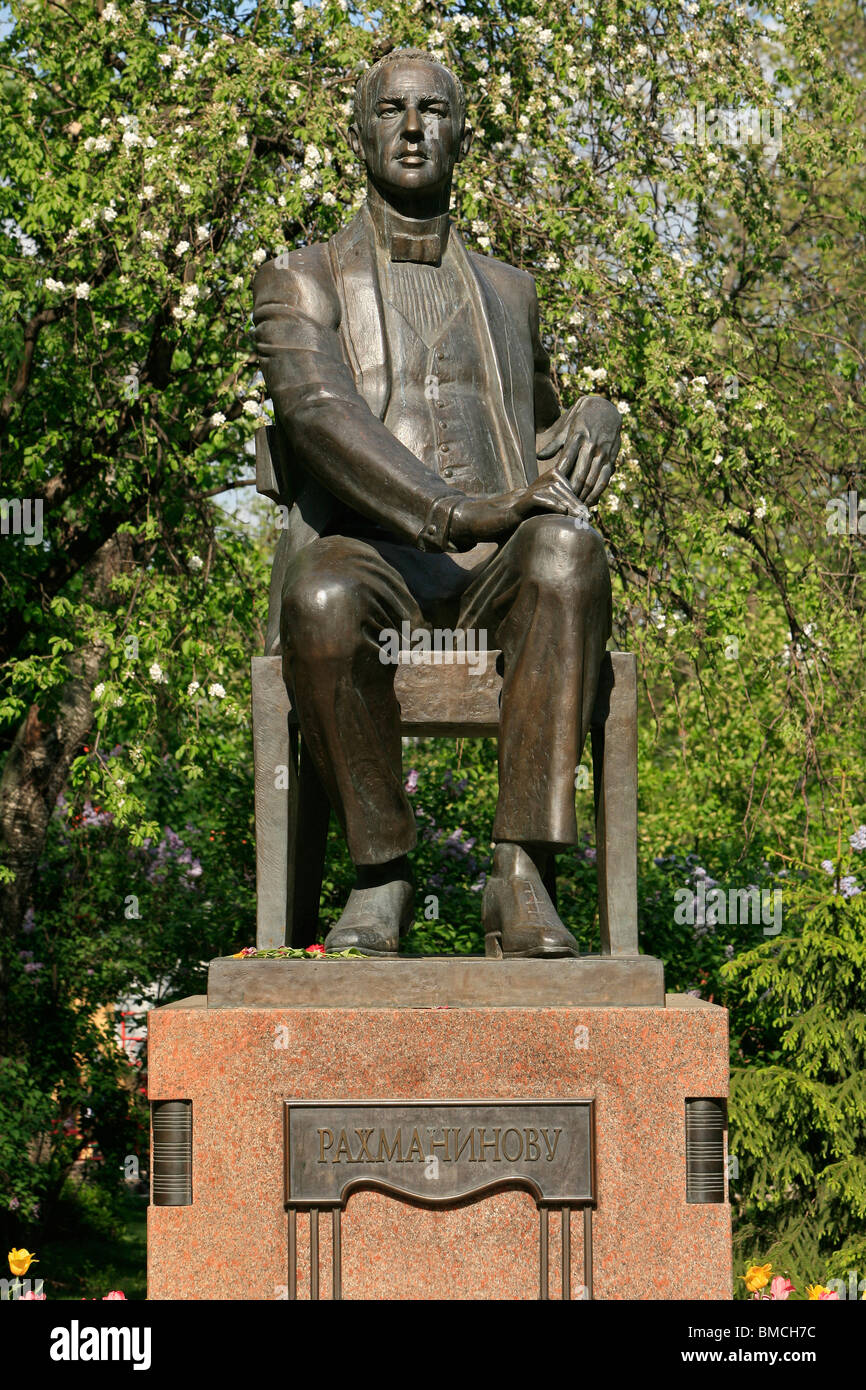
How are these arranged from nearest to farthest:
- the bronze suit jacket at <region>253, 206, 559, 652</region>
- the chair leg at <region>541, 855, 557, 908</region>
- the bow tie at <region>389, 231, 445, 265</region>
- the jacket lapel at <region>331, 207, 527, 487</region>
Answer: the bronze suit jacket at <region>253, 206, 559, 652</region>, the chair leg at <region>541, 855, 557, 908</region>, the jacket lapel at <region>331, 207, 527, 487</region>, the bow tie at <region>389, 231, 445, 265</region>

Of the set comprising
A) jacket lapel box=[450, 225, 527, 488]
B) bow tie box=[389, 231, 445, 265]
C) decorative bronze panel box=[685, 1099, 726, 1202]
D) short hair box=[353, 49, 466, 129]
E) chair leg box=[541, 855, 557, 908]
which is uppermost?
short hair box=[353, 49, 466, 129]

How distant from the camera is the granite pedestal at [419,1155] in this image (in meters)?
4.10

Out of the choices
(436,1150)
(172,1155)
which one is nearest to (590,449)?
(436,1150)

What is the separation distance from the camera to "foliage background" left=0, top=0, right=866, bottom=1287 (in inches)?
317

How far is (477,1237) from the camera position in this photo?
4098mm

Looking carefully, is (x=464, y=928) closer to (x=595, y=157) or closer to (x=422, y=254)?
(x=595, y=157)

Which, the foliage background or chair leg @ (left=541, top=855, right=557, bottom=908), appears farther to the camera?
the foliage background

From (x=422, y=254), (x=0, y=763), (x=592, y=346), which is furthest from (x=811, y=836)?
(x=422, y=254)

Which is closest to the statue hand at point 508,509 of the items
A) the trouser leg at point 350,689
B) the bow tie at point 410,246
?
the trouser leg at point 350,689

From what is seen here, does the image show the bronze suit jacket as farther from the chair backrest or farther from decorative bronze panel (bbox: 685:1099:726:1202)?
decorative bronze panel (bbox: 685:1099:726:1202)

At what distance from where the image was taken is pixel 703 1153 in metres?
4.18

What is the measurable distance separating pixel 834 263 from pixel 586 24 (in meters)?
7.55

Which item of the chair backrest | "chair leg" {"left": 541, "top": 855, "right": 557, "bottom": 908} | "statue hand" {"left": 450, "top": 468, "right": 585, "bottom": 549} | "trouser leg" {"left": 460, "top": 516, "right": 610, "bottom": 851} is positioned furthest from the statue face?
"chair leg" {"left": 541, "top": 855, "right": 557, "bottom": 908}

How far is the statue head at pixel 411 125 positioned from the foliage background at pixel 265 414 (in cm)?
296
